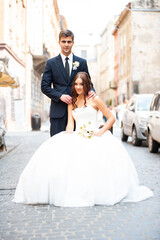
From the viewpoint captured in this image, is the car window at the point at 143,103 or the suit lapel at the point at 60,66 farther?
the car window at the point at 143,103

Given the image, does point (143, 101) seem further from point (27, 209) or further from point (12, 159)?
point (27, 209)

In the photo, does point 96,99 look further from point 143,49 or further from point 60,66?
point 143,49

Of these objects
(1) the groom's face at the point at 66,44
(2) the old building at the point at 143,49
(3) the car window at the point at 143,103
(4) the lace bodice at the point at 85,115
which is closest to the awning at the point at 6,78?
(3) the car window at the point at 143,103

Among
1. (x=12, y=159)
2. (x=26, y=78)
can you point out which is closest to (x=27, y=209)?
(x=12, y=159)

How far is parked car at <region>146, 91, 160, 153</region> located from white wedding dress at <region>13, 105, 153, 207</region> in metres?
5.59

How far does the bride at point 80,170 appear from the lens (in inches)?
190

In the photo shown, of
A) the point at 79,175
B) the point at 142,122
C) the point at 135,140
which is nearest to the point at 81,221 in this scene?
the point at 79,175

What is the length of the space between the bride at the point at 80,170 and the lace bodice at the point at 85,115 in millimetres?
13

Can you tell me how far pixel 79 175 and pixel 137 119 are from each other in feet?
29.7

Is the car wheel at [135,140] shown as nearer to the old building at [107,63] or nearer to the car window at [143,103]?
the car window at [143,103]

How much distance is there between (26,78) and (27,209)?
2662cm

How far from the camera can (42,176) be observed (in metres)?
4.93

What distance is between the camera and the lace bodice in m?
5.41

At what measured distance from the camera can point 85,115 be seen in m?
5.44
